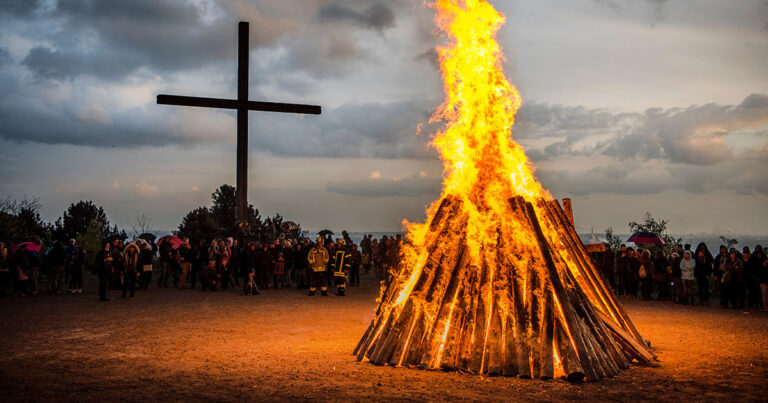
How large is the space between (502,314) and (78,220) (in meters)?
40.6

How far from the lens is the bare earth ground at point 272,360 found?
7.45m

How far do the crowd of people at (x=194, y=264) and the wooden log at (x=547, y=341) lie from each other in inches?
415

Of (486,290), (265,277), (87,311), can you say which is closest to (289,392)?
(486,290)

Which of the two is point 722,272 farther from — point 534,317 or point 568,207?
point 534,317

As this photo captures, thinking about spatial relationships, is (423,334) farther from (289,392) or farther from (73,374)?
(73,374)

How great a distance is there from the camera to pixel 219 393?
7.39 metres

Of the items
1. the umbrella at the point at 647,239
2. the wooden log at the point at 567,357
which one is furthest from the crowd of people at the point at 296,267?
the wooden log at the point at 567,357

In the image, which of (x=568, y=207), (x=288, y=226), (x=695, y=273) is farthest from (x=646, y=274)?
(x=288, y=226)

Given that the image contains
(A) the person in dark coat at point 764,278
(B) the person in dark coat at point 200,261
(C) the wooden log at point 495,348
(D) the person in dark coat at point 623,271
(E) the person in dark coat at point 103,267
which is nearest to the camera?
(C) the wooden log at point 495,348

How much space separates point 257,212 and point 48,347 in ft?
88.1

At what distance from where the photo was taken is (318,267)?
19266 millimetres

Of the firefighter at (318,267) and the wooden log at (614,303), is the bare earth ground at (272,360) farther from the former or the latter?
the firefighter at (318,267)

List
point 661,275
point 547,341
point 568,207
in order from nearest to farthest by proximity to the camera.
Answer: point 547,341 < point 568,207 < point 661,275

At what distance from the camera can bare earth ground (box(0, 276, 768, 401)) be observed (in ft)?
24.5
